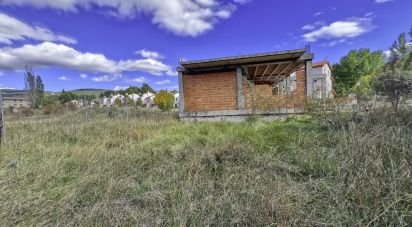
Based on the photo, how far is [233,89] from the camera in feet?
29.9

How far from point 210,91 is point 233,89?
993mm

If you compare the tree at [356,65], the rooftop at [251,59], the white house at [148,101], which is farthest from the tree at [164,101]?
the tree at [356,65]

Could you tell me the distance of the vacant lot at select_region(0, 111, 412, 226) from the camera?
2.17 m

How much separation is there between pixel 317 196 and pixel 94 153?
377cm

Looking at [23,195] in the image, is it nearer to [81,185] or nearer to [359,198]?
[81,185]

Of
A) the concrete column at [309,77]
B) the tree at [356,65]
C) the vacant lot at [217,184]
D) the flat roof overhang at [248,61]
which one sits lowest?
the vacant lot at [217,184]

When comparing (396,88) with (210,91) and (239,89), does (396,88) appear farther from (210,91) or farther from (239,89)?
(210,91)

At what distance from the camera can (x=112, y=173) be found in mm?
3295

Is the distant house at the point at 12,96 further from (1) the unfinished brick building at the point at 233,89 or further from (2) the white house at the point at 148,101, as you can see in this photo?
(2) the white house at the point at 148,101

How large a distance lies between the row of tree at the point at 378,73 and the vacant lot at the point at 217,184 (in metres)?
2.04

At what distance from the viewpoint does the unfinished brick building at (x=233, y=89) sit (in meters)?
8.45

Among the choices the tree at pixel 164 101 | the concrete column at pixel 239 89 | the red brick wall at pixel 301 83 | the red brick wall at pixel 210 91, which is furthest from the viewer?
the tree at pixel 164 101

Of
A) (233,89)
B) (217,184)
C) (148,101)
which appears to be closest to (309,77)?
(233,89)

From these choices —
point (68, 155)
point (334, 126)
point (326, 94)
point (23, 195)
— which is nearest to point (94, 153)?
point (68, 155)
